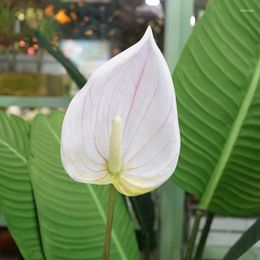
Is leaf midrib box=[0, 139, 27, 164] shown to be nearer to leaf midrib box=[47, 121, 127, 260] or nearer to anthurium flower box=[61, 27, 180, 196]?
leaf midrib box=[47, 121, 127, 260]

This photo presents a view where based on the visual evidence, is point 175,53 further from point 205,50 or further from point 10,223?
point 10,223

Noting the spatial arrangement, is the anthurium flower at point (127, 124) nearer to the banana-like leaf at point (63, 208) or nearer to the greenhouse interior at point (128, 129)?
the greenhouse interior at point (128, 129)

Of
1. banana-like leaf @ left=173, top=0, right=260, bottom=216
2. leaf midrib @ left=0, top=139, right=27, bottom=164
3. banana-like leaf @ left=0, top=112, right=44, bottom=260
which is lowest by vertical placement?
banana-like leaf @ left=0, top=112, right=44, bottom=260

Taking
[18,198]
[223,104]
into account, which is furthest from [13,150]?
[223,104]

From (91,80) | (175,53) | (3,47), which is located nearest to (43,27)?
(3,47)

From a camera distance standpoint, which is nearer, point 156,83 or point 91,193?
point 156,83

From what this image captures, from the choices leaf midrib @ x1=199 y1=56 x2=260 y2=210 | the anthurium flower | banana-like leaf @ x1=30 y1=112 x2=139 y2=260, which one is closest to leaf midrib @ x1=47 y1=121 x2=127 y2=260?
banana-like leaf @ x1=30 y1=112 x2=139 y2=260
